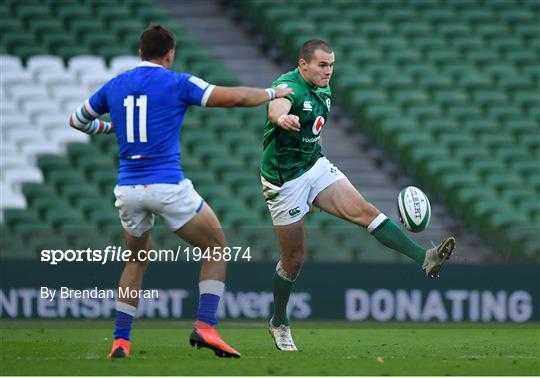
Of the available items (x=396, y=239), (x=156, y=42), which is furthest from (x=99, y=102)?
(x=396, y=239)

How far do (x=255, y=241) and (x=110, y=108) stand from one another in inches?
241

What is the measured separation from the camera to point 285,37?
19.1 m

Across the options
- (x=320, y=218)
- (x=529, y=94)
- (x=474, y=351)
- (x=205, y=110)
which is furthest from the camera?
(x=529, y=94)

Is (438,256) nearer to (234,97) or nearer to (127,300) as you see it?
(234,97)

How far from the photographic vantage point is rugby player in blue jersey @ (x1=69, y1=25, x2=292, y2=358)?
24.2 ft

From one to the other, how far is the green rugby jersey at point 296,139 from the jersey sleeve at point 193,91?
1394mm

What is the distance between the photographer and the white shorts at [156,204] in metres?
7.39

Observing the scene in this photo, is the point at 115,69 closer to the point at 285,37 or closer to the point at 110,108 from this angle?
the point at 285,37

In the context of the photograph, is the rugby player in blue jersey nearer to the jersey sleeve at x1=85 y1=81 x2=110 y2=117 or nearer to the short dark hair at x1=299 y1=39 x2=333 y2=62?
the jersey sleeve at x1=85 y1=81 x2=110 y2=117

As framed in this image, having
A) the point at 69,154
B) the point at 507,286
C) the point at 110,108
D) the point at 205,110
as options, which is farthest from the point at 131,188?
the point at 205,110

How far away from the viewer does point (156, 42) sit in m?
7.45

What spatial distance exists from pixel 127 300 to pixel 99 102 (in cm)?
131

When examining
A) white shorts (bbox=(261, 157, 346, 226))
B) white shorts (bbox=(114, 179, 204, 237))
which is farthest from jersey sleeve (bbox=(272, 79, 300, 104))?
white shorts (bbox=(114, 179, 204, 237))

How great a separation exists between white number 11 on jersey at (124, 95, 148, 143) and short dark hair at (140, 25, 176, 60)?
0.29 meters
